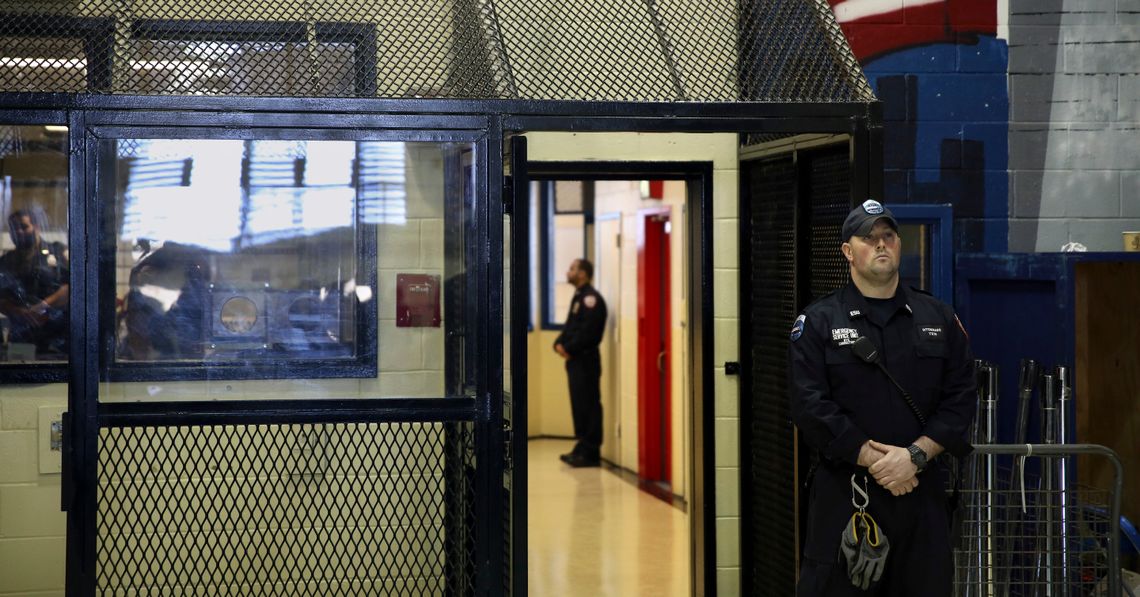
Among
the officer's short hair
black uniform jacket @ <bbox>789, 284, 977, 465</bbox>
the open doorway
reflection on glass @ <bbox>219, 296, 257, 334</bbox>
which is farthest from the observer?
the officer's short hair

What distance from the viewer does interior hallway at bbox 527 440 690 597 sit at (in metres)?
6.57

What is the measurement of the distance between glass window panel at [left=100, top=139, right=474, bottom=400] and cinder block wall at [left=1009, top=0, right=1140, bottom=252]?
2770mm

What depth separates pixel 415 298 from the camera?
438 cm

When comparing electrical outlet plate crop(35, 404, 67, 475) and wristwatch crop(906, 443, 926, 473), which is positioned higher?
wristwatch crop(906, 443, 926, 473)

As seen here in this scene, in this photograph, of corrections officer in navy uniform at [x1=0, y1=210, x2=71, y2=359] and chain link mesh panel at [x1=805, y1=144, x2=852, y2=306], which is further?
corrections officer in navy uniform at [x1=0, y1=210, x2=71, y2=359]

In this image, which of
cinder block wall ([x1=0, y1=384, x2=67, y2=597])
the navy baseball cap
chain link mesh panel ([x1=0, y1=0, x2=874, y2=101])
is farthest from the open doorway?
cinder block wall ([x1=0, y1=384, x2=67, y2=597])

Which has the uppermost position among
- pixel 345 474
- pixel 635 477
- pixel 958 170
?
pixel 958 170

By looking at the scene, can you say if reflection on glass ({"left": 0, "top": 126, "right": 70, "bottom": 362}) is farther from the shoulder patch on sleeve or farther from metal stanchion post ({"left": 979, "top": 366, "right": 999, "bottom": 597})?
metal stanchion post ({"left": 979, "top": 366, "right": 999, "bottom": 597})

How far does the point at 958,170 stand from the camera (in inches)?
224

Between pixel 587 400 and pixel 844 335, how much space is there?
6.72m

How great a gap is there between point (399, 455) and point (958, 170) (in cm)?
286

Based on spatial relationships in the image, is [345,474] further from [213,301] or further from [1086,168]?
[1086,168]

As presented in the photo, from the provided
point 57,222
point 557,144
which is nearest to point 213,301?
point 57,222

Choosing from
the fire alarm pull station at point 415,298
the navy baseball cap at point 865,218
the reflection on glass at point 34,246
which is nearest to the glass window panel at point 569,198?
the reflection on glass at point 34,246
